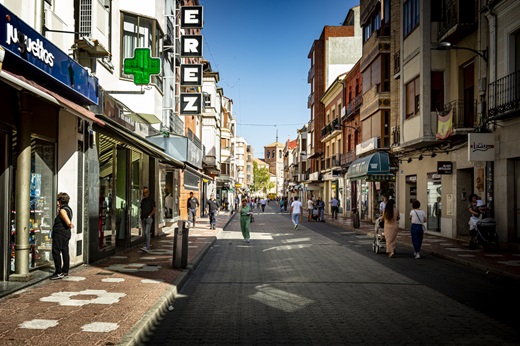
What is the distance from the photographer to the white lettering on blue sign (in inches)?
288

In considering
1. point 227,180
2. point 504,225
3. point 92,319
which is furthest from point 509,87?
point 227,180

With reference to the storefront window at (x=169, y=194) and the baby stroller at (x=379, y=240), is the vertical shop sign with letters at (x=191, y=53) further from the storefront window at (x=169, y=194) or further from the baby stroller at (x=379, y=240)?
the baby stroller at (x=379, y=240)

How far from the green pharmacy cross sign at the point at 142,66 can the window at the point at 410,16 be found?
43.9 ft

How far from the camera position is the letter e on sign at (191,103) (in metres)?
24.0

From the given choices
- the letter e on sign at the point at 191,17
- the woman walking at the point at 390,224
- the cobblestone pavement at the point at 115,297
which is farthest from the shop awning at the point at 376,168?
the cobblestone pavement at the point at 115,297

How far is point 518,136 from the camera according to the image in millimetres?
16141

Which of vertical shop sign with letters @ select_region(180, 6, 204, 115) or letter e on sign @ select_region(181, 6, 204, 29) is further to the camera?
letter e on sign @ select_region(181, 6, 204, 29)

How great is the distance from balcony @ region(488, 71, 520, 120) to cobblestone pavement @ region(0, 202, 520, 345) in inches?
184

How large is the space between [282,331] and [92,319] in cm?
237

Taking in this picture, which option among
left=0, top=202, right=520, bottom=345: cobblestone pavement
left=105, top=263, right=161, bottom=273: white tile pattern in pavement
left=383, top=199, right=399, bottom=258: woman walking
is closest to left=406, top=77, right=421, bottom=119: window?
left=383, top=199, right=399, bottom=258: woman walking

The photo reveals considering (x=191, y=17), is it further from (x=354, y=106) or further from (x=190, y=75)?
(x=354, y=106)

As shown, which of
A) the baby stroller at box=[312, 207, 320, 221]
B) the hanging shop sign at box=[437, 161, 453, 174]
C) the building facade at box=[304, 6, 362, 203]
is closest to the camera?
the hanging shop sign at box=[437, 161, 453, 174]

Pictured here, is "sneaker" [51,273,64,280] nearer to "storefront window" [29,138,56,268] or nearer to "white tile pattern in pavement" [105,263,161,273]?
"storefront window" [29,138,56,268]

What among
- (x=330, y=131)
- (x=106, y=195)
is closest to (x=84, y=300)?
(x=106, y=195)
